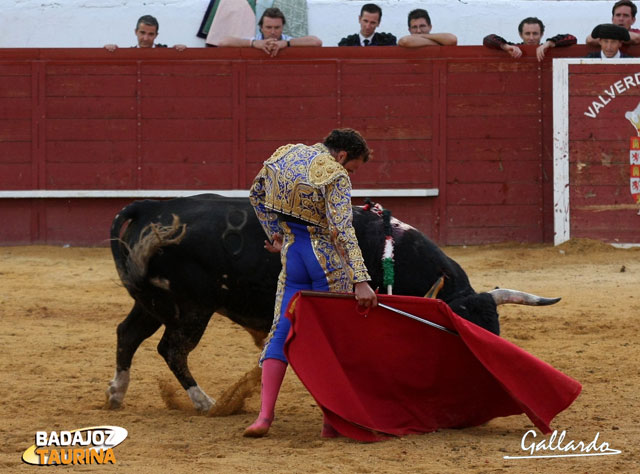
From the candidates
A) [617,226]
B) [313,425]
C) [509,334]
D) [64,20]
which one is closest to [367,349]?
[313,425]

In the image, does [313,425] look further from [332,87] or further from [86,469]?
[332,87]

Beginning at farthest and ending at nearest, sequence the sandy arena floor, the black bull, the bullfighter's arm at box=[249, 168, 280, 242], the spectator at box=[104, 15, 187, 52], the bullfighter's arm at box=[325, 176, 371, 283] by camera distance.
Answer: the spectator at box=[104, 15, 187, 52] → the black bull → the bullfighter's arm at box=[249, 168, 280, 242] → the bullfighter's arm at box=[325, 176, 371, 283] → the sandy arena floor

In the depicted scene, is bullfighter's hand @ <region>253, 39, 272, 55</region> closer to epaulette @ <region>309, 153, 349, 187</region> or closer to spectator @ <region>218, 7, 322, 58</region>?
spectator @ <region>218, 7, 322, 58</region>

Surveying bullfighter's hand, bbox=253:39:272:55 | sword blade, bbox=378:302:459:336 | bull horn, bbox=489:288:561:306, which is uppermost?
bullfighter's hand, bbox=253:39:272:55

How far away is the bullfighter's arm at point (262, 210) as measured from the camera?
3.54 meters

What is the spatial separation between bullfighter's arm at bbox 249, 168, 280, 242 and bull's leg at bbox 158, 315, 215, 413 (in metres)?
0.61

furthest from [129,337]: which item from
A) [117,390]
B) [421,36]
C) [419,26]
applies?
[419,26]

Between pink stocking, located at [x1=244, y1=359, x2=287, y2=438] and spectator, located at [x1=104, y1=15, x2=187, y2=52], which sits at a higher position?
spectator, located at [x1=104, y1=15, x2=187, y2=52]

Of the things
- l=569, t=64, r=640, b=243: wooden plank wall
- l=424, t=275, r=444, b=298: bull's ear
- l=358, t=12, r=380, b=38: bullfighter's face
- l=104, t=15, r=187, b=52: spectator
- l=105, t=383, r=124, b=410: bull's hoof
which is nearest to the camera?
l=424, t=275, r=444, b=298: bull's ear

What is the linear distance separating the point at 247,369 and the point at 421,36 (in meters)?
4.30

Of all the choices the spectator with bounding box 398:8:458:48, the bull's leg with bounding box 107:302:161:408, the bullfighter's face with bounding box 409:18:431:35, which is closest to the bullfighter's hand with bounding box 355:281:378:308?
the bull's leg with bounding box 107:302:161:408

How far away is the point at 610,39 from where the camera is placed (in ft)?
26.4

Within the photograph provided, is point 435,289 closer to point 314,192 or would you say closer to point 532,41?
point 314,192

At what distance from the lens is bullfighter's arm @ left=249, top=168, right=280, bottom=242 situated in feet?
11.6
